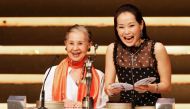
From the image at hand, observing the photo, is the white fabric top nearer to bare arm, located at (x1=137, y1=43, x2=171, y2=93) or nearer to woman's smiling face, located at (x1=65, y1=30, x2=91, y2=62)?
woman's smiling face, located at (x1=65, y1=30, x2=91, y2=62)

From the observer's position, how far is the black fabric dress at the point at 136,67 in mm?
3533

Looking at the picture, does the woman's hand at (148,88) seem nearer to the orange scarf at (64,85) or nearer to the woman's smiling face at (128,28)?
the woman's smiling face at (128,28)

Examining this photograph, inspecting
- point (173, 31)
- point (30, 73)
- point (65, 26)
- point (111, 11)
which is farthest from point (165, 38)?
point (30, 73)

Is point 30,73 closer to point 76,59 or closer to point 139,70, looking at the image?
point 76,59

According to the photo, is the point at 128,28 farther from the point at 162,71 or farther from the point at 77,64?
the point at 77,64

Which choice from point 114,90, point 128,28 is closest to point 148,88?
point 114,90

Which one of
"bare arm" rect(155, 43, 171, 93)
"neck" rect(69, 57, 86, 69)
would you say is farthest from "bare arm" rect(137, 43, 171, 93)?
"neck" rect(69, 57, 86, 69)

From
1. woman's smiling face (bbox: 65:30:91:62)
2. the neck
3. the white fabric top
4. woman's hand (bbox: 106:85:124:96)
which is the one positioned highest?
woman's smiling face (bbox: 65:30:91:62)

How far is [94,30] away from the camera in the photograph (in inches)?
200

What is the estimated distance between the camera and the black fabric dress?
11.6 ft

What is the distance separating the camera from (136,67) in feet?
11.8

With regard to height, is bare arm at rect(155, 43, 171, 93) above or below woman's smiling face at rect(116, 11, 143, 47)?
below

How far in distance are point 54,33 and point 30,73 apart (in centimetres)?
45

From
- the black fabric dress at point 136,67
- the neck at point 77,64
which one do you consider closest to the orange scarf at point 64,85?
the neck at point 77,64
